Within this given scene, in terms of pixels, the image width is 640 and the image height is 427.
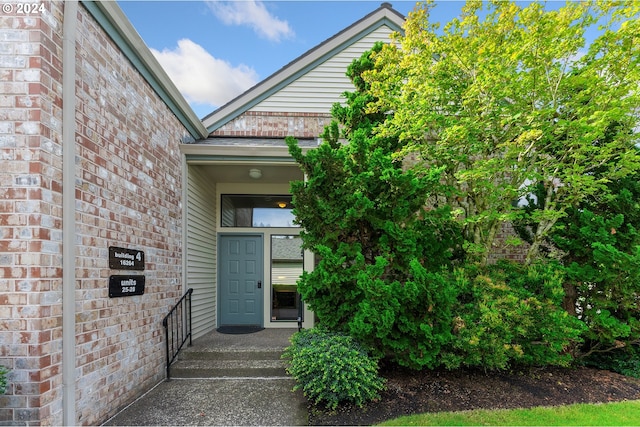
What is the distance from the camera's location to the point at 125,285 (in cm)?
372

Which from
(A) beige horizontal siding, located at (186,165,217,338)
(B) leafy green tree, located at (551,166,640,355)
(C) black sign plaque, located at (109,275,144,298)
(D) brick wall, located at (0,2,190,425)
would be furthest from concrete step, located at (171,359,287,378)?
(B) leafy green tree, located at (551,166,640,355)

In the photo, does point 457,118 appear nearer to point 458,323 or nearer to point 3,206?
point 458,323

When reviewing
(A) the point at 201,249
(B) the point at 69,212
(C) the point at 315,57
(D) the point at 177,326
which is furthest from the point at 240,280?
(C) the point at 315,57

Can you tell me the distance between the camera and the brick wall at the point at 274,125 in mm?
7125

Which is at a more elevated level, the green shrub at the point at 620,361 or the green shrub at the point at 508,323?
the green shrub at the point at 508,323

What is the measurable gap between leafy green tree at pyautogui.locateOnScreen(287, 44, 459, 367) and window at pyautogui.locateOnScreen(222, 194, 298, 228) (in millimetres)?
2878

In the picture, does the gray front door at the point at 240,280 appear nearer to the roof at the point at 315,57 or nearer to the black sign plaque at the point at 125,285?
the roof at the point at 315,57

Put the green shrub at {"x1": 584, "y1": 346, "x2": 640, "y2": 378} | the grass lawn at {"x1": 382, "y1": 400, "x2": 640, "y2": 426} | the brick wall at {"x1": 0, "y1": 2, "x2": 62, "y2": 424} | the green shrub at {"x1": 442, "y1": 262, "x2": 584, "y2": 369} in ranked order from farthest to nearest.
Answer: the green shrub at {"x1": 584, "y1": 346, "x2": 640, "y2": 378} → the green shrub at {"x1": 442, "y1": 262, "x2": 584, "y2": 369} → the grass lawn at {"x1": 382, "y1": 400, "x2": 640, "y2": 426} → the brick wall at {"x1": 0, "y1": 2, "x2": 62, "y2": 424}

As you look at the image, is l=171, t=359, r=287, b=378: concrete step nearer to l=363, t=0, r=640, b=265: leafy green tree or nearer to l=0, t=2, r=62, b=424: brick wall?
l=0, t=2, r=62, b=424: brick wall

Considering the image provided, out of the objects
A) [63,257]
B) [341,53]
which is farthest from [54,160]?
[341,53]

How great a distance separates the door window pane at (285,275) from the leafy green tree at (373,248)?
2843mm

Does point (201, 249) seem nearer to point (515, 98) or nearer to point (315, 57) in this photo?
point (315, 57)

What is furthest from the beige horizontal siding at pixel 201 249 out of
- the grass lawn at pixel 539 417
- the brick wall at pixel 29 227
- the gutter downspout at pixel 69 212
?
the grass lawn at pixel 539 417

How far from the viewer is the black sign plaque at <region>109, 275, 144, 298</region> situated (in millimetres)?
3498
